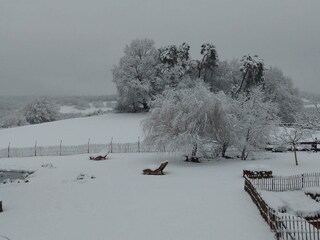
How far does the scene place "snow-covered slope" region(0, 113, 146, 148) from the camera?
151 ft

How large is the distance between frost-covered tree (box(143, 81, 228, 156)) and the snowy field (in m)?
1.94

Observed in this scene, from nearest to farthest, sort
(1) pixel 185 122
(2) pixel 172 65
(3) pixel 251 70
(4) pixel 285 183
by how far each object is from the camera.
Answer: (4) pixel 285 183 → (1) pixel 185 122 → (3) pixel 251 70 → (2) pixel 172 65

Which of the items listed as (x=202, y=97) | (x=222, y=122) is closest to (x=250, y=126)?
(x=222, y=122)

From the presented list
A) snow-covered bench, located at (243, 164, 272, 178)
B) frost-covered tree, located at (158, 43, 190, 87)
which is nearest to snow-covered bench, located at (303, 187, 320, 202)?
snow-covered bench, located at (243, 164, 272, 178)

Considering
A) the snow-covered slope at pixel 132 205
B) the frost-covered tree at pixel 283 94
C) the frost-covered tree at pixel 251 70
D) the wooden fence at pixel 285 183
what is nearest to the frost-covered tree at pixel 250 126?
the snow-covered slope at pixel 132 205

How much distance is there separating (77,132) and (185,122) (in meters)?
23.6

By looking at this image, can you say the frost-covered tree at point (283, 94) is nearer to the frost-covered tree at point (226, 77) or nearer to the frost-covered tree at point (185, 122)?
the frost-covered tree at point (226, 77)

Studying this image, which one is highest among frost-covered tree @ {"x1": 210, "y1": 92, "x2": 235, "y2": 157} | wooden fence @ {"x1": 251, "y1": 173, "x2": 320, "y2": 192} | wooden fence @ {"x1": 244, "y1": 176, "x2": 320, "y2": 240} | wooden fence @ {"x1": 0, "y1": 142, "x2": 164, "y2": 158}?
frost-covered tree @ {"x1": 210, "y1": 92, "x2": 235, "y2": 157}

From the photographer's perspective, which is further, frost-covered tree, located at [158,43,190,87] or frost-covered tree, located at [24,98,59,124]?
frost-covered tree, located at [24,98,59,124]

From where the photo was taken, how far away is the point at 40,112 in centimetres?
8169

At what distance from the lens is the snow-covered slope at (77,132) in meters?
46.0

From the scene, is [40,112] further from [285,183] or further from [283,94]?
[285,183]

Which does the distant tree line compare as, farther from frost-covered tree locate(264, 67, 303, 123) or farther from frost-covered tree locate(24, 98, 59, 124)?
frost-covered tree locate(24, 98, 59, 124)

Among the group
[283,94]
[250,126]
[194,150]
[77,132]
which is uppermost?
[283,94]
